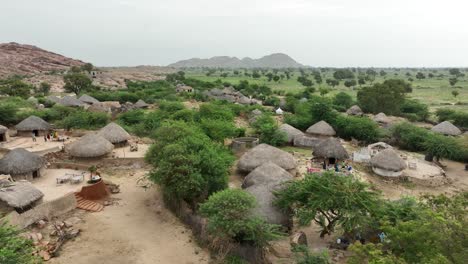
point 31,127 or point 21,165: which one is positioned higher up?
point 31,127

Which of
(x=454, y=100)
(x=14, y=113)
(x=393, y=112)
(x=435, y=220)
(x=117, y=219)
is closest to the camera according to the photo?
(x=435, y=220)

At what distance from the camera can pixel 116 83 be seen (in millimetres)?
82625

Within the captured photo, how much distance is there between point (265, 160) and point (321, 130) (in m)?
11.8

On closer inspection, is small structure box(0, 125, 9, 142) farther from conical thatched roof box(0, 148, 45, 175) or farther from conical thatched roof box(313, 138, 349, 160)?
conical thatched roof box(313, 138, 349, 160)

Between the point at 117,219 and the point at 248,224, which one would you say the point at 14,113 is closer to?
the point at 117,219

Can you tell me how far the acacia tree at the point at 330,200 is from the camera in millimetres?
12477

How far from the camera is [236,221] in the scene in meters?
11.9

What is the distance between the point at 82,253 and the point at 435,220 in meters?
12.2

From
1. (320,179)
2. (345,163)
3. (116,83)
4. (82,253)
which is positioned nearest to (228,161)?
(320,179)

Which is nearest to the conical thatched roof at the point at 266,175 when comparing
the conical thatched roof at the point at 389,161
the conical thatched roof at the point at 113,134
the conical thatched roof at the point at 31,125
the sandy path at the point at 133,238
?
the sandy path at the point at 133,238

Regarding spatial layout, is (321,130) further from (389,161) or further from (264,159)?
(264,159)

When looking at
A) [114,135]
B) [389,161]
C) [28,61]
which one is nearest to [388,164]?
[389,161]

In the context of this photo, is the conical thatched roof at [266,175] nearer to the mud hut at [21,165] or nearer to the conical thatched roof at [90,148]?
the conical thatched roof at [90,148]

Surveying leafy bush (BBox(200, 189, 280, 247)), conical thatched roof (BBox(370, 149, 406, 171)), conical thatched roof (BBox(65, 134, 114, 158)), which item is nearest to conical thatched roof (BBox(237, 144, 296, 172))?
conical thatched roof (BBox(370, 149, 406, 171))
